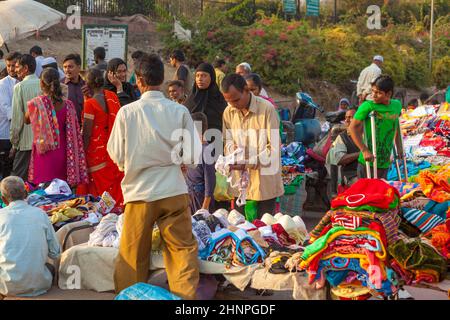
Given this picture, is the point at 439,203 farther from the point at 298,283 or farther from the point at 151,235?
the point at 151,235

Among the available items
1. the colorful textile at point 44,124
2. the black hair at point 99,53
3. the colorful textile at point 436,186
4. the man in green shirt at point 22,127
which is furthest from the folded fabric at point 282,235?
the black hair at point 99,53

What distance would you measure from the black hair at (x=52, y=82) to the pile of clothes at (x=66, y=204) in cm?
94

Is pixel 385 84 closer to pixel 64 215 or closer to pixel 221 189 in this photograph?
pixel 221 189

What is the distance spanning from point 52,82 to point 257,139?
2.23 metres

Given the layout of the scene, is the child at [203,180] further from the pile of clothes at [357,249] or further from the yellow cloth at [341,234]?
the yellow cloth at [341,234]

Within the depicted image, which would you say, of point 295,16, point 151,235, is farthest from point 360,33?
point 151,235

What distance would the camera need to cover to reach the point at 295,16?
2764 cm

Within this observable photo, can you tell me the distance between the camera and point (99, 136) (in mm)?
8547

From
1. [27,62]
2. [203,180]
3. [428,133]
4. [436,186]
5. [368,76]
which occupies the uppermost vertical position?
[27,62]

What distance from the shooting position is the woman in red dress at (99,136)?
8461 millimetres

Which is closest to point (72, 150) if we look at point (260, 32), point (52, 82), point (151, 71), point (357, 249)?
point (52, 82)

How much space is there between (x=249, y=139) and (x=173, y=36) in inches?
582

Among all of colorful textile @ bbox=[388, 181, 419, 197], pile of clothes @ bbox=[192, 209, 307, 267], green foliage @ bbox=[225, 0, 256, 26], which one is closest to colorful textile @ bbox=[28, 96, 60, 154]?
pile of clothes @ bbox=[192, 209, 307, 267]

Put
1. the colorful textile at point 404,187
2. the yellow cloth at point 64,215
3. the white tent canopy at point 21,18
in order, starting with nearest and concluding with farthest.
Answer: the colorful textile at point 404,187 → the yellow cloth at point 64,215 → the white tent canopy at point 21,18
